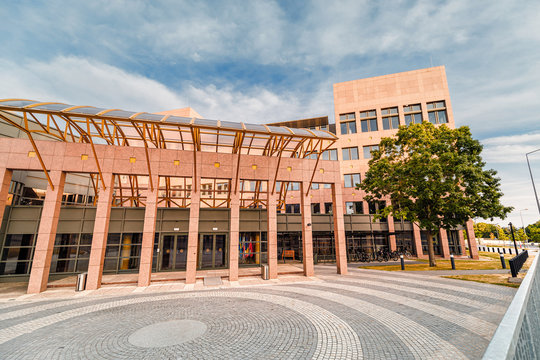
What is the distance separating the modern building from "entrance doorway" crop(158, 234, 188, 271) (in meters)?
0.09

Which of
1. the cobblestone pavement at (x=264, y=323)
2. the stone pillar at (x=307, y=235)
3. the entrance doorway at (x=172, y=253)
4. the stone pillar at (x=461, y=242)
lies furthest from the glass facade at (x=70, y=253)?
the stone pillar at (x=461, y=242)

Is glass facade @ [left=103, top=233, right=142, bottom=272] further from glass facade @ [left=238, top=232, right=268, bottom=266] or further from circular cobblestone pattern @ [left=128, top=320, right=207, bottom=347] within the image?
circular cobblestone pattern @ [left=128, top=320, right=207, bottom=347]

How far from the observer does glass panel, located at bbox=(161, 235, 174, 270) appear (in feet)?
70.8

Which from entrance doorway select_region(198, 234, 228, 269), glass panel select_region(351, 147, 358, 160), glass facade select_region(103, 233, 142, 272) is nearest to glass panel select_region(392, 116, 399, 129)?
glass panel select_region(351, 147, 358, 160)

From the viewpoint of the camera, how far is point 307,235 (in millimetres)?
19781

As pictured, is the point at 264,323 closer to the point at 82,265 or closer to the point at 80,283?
the point at 80,283

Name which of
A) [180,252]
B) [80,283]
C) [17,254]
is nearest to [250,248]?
[180,252]

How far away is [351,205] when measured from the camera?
3550 cm

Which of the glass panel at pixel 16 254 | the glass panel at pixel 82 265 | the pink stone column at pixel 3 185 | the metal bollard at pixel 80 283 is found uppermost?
the pink stone column at pixel 3 185

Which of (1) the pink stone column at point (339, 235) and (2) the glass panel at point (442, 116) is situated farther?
(2) the glass panel at point (442, 116)

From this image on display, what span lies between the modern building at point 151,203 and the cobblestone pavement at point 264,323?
423 cm

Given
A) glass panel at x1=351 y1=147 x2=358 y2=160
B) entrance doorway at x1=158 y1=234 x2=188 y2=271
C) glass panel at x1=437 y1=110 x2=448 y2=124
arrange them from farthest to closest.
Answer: glass panel at x1=351 y1=147 x2=358 y2=160, glass panel at x1=437 y1=110 x2=448 y2=124, entrance doorway at x1=158 y1=234 x2=188 y2=271

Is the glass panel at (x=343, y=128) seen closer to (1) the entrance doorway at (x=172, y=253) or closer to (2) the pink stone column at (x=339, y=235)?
(2) the pink stone column at (x=339, y=235)

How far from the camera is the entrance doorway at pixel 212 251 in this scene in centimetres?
2227
